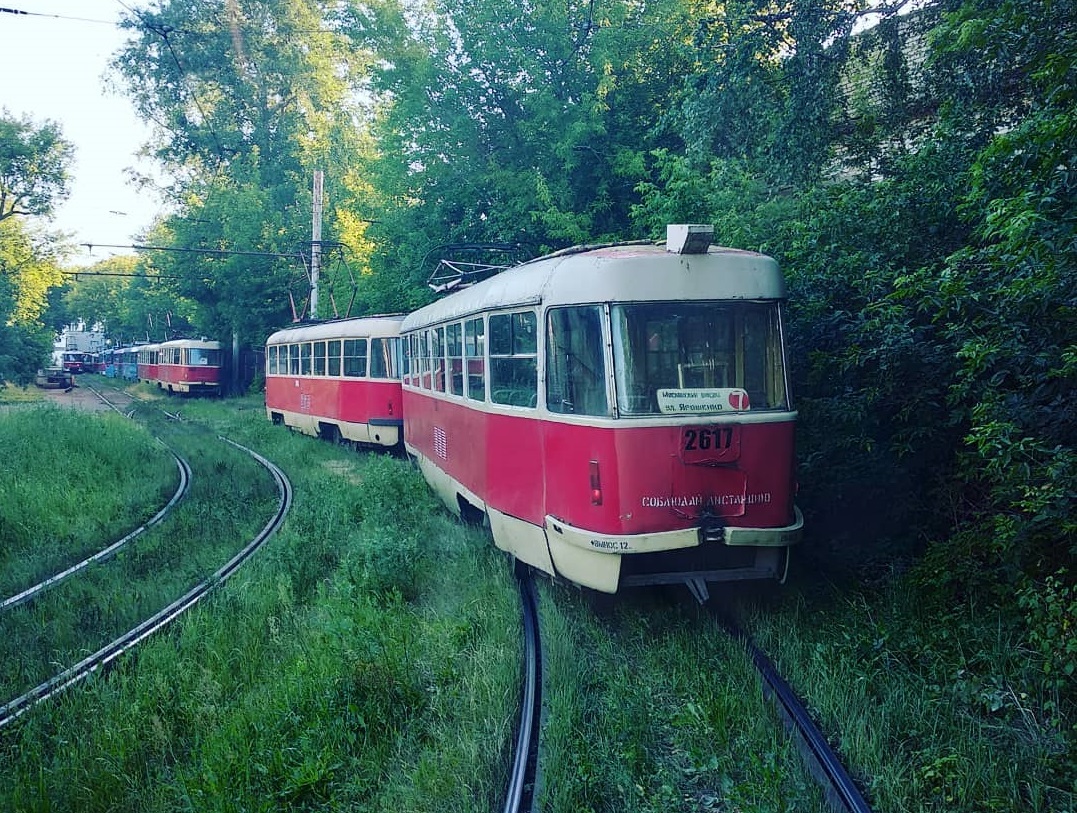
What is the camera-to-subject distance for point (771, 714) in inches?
181

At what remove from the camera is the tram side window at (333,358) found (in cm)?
1680

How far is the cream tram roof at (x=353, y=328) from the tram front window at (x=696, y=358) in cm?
830

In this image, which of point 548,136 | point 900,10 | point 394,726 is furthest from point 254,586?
point 548,136

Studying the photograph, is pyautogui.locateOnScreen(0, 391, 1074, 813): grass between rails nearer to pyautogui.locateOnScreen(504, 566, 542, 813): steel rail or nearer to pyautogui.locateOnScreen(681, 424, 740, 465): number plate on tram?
pyautogui.locateOnScreen(504, 566, 542, 813): steel rail

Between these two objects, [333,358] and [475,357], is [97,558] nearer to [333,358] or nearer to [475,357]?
[475,357]

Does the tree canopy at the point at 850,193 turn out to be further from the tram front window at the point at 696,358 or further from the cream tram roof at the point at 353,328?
the cream tram roof at the point at 353,328

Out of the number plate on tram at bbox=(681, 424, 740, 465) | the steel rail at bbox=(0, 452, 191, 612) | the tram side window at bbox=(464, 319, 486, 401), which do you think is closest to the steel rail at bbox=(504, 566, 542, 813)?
the number plate on tram at bbox=(681, 424, 740, 465)

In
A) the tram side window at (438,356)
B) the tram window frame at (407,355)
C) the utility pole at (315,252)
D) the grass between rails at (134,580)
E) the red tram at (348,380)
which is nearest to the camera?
the grass between rails at (134,580)

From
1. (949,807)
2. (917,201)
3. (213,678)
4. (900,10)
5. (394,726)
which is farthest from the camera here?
(900,10)

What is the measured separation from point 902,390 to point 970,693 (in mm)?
2752

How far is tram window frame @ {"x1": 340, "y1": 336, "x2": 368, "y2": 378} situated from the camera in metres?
15.8

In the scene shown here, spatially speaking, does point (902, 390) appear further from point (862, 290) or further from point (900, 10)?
point (900, 10)

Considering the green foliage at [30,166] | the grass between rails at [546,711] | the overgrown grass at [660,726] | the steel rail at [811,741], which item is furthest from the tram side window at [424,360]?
the green foliage at [30,166]

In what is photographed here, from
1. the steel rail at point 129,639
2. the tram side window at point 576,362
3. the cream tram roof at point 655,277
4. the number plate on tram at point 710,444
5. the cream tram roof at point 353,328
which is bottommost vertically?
the steel rail at point 129,639
